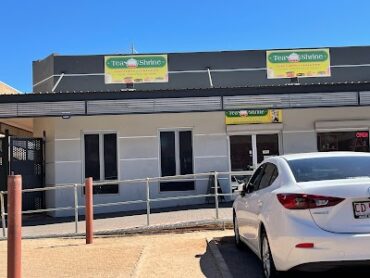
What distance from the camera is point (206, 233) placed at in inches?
448

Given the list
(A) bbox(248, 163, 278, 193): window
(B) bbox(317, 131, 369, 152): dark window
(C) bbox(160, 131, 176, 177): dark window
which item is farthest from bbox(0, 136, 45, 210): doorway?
(A) bbox(248, 163, 278, 193): window

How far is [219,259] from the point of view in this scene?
798 cm

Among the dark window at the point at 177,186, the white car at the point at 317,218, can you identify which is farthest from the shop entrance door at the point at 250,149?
the white car at the point at 317,218

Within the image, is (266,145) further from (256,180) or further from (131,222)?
(256,180)

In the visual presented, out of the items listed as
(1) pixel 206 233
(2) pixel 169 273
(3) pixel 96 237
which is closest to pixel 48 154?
(3) pixel 96 237

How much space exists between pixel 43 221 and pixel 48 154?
2.68 m

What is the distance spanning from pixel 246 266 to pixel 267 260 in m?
1.23

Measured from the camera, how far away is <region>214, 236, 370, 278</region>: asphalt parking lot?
19.8ft

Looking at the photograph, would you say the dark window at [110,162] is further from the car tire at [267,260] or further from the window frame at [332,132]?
the car tire at [267,260]

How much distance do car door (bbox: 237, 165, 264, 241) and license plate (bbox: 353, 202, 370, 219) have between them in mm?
1880

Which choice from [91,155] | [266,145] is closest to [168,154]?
[91,155]

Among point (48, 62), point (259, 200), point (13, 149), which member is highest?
point (48, 62)

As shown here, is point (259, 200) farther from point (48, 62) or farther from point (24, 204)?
point (48, 62)

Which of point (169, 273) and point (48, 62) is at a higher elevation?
point (48, 62)
